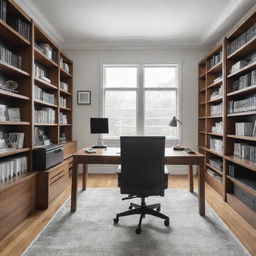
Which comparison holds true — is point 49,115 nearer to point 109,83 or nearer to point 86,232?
point 109,83

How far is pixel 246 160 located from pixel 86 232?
212 centimetres

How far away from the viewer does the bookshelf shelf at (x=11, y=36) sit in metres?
2.23

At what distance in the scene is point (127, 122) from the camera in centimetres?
475

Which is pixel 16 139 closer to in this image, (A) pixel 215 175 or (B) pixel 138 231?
(B) pixel 138 231

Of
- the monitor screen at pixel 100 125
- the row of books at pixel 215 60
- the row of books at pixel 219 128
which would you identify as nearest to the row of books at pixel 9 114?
the monitor screen at pixel 100 125

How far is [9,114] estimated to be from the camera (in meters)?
2.51

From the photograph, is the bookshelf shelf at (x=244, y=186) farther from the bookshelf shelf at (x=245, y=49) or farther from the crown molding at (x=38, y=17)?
the crown molding at (x=38, y=17)

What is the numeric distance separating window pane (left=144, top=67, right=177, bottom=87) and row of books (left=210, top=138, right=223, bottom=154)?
157 cm

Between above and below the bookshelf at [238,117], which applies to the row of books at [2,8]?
above

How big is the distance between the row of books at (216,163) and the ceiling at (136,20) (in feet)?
7.59

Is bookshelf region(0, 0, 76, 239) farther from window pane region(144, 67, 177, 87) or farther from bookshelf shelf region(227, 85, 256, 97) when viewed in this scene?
bookshelf shelf region(227, 85, 256, 97)

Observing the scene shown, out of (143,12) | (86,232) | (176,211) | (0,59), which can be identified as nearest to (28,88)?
(0,59)

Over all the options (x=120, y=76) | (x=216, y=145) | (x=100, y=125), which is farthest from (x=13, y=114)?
(x=216, y=145)

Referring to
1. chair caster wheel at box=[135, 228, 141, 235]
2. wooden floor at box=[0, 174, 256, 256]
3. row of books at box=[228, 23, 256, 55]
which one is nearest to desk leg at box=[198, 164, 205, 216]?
wooden floor at box=[0, 174, 256, 256]
